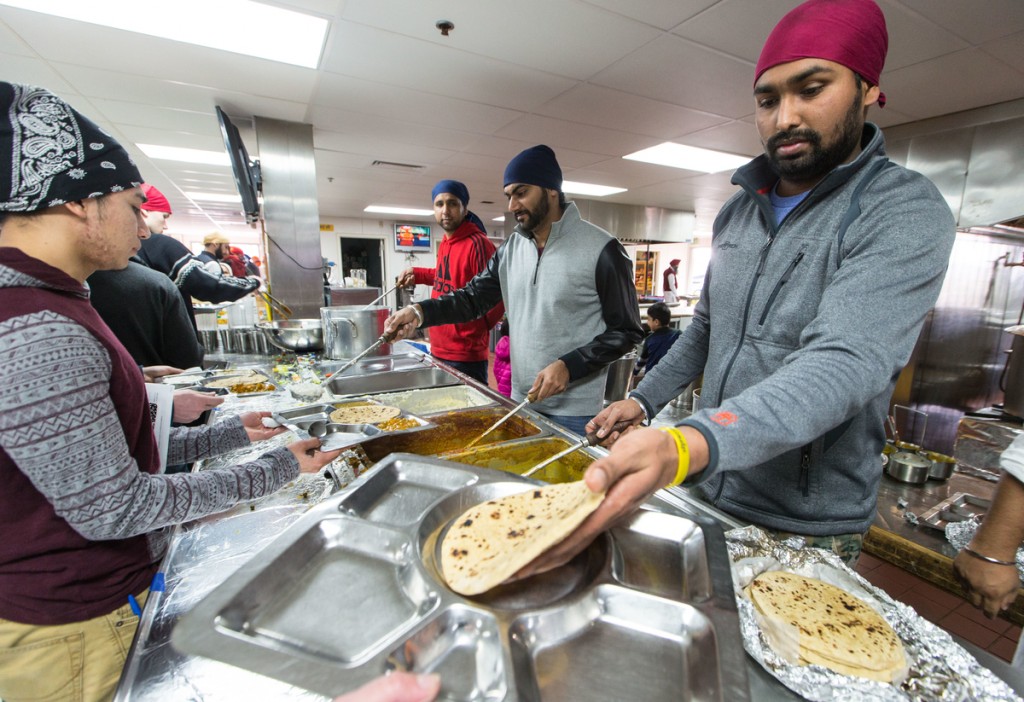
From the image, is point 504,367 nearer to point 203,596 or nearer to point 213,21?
point 213,21

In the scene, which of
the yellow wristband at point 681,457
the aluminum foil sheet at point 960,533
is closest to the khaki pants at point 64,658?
the yellow wristband at point 681,457

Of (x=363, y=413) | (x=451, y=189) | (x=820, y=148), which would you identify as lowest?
(x=363, y=413)

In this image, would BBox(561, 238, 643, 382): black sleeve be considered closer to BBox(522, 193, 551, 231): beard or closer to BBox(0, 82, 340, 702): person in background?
BBox(522, 193, 551, 231): beard

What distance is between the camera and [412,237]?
1387 cm

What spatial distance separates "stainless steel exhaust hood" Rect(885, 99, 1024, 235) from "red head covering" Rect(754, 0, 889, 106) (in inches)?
154

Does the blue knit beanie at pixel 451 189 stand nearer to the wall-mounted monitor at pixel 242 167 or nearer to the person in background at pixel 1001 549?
the wall-mounted monitor at pixel 242 167

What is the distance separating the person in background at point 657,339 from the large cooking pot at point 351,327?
387 cm

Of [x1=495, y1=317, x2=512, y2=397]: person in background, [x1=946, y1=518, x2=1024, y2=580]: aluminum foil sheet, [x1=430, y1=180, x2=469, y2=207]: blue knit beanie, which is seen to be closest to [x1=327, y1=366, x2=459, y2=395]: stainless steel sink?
[x1=495, y1=317, x2=512, y2=397]: person in background

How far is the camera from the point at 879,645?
2.35 ft

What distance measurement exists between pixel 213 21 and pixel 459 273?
2.26m

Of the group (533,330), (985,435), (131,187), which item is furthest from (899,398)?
(131,187)

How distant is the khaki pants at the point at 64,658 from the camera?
95 cm

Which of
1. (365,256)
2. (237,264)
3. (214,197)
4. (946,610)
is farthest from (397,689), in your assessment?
(365,256)

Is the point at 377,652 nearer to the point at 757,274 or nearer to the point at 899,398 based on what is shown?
the point at 757,274
